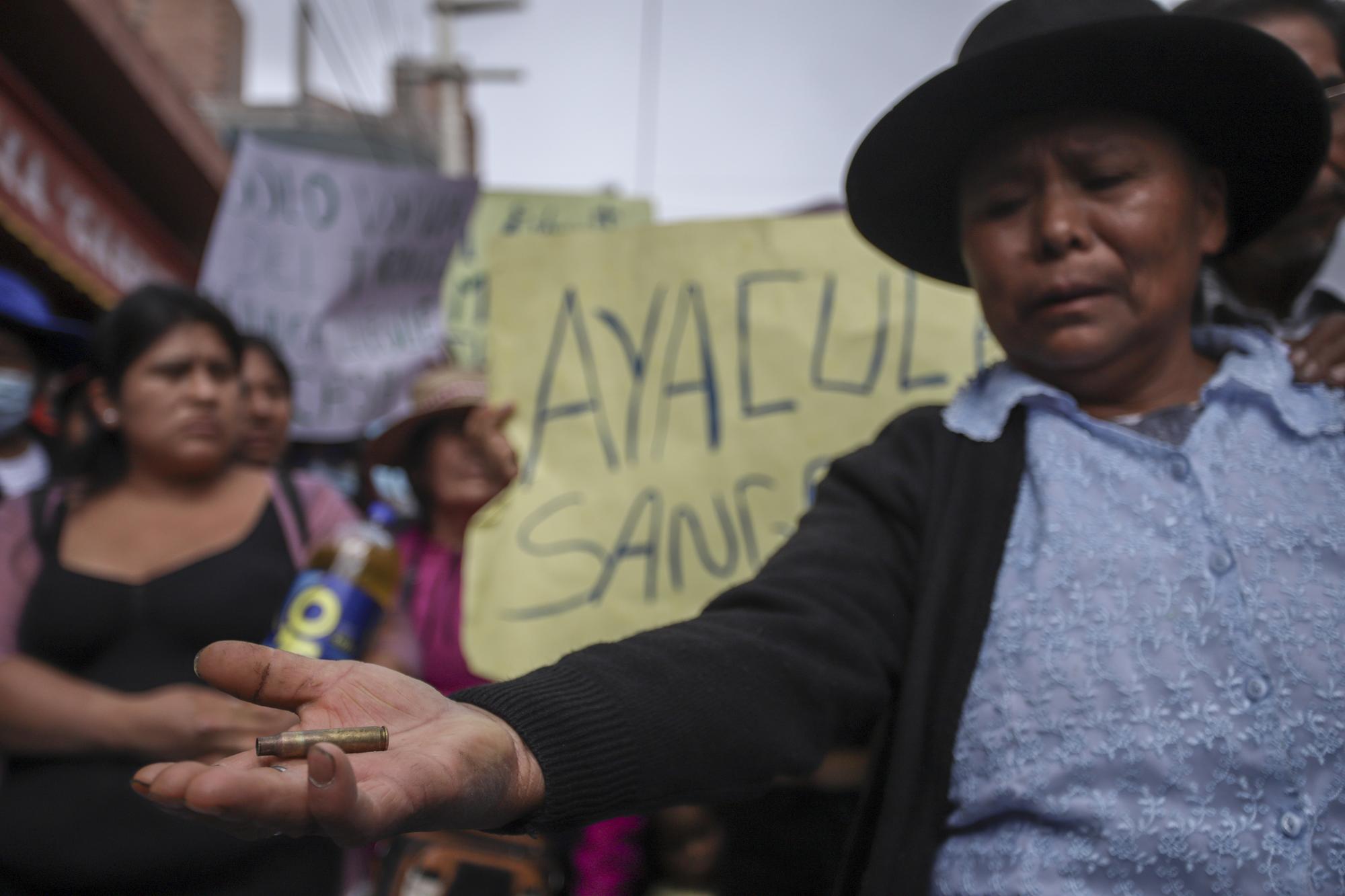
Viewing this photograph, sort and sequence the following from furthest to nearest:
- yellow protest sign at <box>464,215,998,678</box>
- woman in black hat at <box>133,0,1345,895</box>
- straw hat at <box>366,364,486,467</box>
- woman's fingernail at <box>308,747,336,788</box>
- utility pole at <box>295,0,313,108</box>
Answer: utility pole at <box>295,0,313,108</box> < straw hat at <box>366,364,486,467</box> < yellow protest sign at <box>464,215,998,678</box> < woman in black hat at <box>133,0,1345,895</box> < woman's fingernail at <box>308,747,336,788</box>

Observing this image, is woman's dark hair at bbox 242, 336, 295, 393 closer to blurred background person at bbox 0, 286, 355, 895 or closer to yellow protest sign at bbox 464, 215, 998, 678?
blurred background person at bbox 0, 286, 355, 895

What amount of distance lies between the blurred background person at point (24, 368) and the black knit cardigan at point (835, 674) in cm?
276

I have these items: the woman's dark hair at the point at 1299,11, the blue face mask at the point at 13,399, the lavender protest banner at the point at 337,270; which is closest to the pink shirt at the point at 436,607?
the lavender protest banner at the point at 337,270

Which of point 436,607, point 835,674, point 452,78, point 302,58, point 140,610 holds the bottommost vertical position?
point 436,607

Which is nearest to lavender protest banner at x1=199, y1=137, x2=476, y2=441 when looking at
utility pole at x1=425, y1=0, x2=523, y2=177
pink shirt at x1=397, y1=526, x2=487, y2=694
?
pink shirt at x1=397, y1=526, x2=487, y2=694

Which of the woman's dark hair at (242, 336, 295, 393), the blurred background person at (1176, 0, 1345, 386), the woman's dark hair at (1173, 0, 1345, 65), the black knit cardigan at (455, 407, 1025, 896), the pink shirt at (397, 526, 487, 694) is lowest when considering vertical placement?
the pink shirt at (397, 526, 487, 694)

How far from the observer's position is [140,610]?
1.81 meters

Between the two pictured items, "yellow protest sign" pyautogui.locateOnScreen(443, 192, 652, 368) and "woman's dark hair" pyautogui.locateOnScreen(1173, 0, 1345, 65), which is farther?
"yellow protest sign" pyautogui.locateOnScreen(443, 192, 652, 368)

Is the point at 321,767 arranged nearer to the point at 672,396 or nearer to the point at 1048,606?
the point at 1048,606

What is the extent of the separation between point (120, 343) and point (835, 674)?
202 cm

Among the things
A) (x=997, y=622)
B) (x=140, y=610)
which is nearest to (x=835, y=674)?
(x=997, y=622)

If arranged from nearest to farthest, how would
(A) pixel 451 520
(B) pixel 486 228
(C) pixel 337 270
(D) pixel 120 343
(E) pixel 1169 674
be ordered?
1. (E) pixel 1169 674
2. (D) pixel 120 343
3. (A) pixel 451 520
4. (C) pixel 337 270
5. (B) pixel 486 228

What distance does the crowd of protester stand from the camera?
2.84 feet

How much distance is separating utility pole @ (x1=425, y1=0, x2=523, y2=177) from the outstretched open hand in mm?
8751
